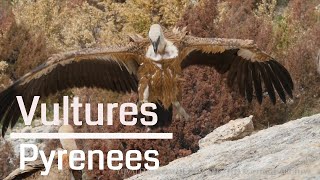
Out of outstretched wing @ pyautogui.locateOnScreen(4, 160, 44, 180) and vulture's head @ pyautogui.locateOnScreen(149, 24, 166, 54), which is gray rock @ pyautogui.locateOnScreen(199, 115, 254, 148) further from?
outstretched wing @ pyautogui.locateOnScreen(4, 160, 44, 180)

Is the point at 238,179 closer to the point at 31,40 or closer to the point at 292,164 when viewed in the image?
the point at 292,164

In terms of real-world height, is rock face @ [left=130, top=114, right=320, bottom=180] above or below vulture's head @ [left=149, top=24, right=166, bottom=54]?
below

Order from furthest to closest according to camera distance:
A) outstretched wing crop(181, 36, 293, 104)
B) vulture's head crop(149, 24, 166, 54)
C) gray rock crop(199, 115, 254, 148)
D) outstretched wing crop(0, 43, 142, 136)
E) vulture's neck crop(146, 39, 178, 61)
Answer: outstretched wing crop(181, 36, 293, 104) → gray rock crop(199, 115, 254, 148) → vulture's neck crop(146, 39, 178, 61) → outstretched wing crop(0, 43, 142, 136) → vulture's head crop(149, 24, 166, 54)

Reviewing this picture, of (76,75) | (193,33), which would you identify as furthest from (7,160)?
(76,75)

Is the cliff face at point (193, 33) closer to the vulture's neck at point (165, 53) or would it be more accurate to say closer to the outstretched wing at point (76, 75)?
the outstretched wing at point (76, 75)

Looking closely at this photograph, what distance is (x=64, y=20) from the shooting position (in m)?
20.4

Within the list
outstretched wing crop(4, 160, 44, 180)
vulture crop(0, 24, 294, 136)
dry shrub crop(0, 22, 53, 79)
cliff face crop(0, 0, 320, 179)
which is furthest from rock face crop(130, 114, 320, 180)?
dry shrub crop(0, 22, 53, 79)

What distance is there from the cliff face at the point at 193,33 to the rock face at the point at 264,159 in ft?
14.8

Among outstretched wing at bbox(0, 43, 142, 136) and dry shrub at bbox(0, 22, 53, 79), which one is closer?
outstretched wing at bbox(0, 43, 142, 136)

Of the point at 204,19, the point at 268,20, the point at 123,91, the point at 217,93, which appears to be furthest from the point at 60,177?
the point at 268,20

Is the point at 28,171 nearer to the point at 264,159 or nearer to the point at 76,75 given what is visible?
the point at 76,75

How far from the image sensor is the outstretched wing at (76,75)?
348 inches

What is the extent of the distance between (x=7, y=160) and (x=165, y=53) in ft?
15.9

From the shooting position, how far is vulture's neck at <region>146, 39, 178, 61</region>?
9.06 metres
